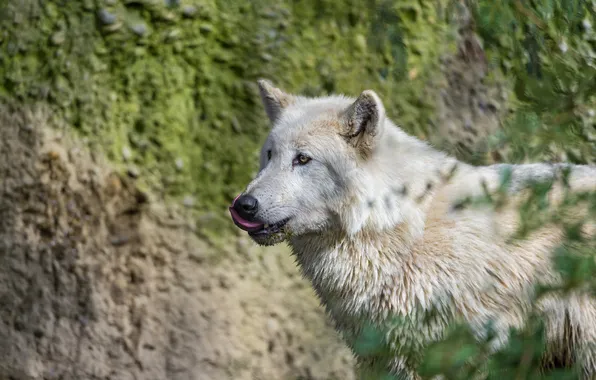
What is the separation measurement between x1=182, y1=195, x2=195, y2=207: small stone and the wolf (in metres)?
2.00

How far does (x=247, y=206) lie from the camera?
446cm

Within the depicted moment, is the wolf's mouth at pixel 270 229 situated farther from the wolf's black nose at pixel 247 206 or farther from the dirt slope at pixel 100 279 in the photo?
the dirt slope at pixel 100 279

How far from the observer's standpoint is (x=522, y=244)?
14.6ft

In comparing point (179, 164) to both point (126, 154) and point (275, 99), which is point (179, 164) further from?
point (275, 99)

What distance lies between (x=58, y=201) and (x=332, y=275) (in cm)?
271

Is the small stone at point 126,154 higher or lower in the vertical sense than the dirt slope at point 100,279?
higher

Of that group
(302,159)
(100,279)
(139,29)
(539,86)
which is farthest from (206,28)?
(539,86)

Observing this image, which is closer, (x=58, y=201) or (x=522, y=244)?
(x=522, y=244)

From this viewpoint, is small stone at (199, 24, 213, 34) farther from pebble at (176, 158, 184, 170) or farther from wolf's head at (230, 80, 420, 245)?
wolf's head at (230, 80, 420, 245)

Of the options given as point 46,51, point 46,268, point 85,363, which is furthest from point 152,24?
point 85,363

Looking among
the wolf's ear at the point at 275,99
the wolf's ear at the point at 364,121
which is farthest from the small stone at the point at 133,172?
the wolf's ear at the point at 364,121

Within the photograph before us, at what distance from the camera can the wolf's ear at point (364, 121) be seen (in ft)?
14.8

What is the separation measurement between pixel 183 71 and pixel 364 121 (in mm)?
2577

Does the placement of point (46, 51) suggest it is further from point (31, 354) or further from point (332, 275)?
point (332, 275)
